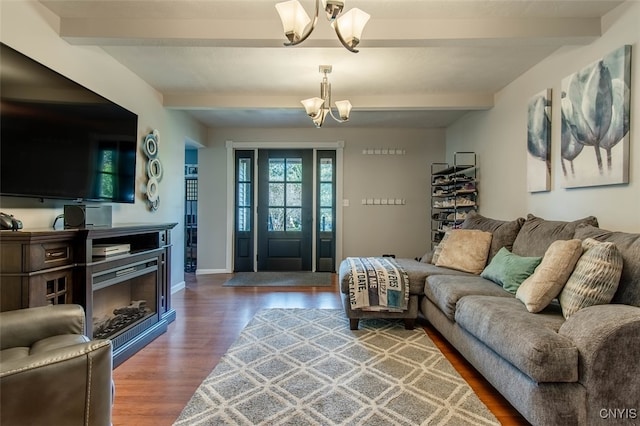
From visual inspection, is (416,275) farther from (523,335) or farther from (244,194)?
(244,194)

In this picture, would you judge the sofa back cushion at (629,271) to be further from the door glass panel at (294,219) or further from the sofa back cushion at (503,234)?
the door glass panel at (294,219)

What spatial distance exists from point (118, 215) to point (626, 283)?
3713 mm

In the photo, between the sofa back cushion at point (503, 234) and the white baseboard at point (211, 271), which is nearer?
the sofa back cushion at point (503, 234)

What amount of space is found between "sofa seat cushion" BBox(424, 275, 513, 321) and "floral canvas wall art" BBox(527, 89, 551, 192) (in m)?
1.09

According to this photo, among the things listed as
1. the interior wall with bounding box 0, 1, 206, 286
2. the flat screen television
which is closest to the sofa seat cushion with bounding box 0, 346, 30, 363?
the flat screen television

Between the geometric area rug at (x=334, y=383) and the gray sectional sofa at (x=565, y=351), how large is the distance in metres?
0.25

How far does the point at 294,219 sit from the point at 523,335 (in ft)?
14.1

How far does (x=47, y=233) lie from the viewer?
1.74 m

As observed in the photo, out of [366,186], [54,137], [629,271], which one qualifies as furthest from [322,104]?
[366,186]

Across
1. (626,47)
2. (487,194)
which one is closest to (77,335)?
(626,47)

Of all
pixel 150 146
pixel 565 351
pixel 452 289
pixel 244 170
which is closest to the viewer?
pixel 565 351

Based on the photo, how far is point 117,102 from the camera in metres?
2.96

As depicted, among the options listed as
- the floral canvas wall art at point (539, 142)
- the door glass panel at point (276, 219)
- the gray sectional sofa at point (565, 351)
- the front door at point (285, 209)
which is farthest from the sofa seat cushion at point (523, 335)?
the door glass panel at point (276, 219)

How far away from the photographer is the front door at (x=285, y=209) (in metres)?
5.51
